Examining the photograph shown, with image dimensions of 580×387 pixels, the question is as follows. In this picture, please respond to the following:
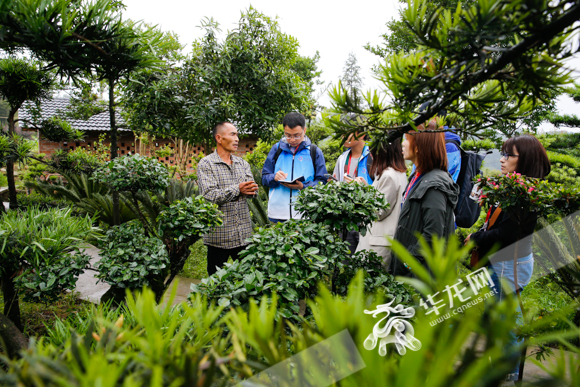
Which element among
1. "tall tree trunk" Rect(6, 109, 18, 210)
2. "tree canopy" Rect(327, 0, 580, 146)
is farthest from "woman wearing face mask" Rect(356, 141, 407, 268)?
"tall tree trunk" Rect(6, 109, 18, 210)

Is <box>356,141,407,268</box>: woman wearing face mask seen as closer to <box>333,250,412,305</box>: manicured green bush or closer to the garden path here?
<box>333,250,412,305</box>: manicured green bush

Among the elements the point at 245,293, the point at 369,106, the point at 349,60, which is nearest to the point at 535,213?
the point at 369,106

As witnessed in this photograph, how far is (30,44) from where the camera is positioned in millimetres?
1396

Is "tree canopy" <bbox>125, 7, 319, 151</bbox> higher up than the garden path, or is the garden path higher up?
"tree canopy" <bbox>125, 7, 319, 151</bbox>

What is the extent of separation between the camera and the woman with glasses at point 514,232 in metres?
1.87

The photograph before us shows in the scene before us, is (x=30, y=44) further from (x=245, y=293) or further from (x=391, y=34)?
(x=391, y=34)

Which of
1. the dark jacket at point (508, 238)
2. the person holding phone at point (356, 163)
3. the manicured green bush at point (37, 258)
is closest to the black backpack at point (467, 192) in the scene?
the dark jacket at point (508, 238)

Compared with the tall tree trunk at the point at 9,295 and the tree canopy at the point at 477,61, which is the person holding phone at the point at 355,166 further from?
the tall tree trunk at the point at 9,295

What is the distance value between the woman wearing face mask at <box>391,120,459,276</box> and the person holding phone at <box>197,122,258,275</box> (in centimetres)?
123

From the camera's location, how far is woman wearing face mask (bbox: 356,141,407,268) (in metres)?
2.21

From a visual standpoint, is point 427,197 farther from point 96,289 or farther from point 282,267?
point 96,289

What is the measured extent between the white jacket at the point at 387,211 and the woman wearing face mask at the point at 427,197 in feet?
0.80

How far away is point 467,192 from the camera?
93.8 inches

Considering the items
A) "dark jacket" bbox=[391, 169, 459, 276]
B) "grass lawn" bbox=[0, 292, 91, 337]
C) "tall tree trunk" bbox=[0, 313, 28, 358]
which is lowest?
"grass lawn" bbox=[0, 292, 91, 337]
